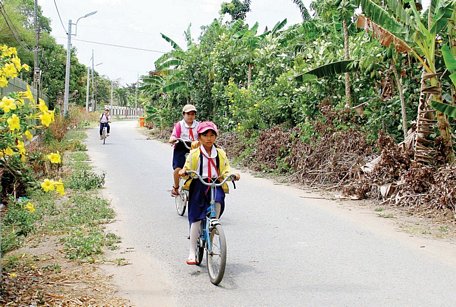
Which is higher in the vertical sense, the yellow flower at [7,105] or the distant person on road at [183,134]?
the yellow flower at [7,105]

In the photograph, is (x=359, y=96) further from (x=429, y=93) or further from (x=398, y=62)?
(x=429, y=93)

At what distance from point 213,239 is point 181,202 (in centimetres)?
326

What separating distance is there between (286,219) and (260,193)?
2676 millimetres

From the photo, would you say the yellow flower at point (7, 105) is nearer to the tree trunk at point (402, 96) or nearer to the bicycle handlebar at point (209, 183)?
the bicycle handlebar at point (209, 183)

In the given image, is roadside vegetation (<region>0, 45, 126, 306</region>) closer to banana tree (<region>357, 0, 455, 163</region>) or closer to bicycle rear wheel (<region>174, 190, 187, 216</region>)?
bicycle rear wheel (<region>174, 190, 187, 216</region>)

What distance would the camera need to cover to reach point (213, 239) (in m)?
5.36

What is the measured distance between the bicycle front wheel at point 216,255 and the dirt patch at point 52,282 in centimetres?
92

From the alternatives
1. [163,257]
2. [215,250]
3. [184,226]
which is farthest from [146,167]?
[215,250]

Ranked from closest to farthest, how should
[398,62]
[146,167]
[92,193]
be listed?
[92,193], [398,62], [146,167]

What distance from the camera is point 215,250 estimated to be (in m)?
5.25

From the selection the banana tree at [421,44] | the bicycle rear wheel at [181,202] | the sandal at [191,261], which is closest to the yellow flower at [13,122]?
the sandal at [191,261]

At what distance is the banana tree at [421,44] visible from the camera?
30.7ft

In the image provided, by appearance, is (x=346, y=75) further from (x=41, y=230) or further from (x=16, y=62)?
(x=16, y=62)

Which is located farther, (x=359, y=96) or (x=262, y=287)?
(x=359, y=96)
